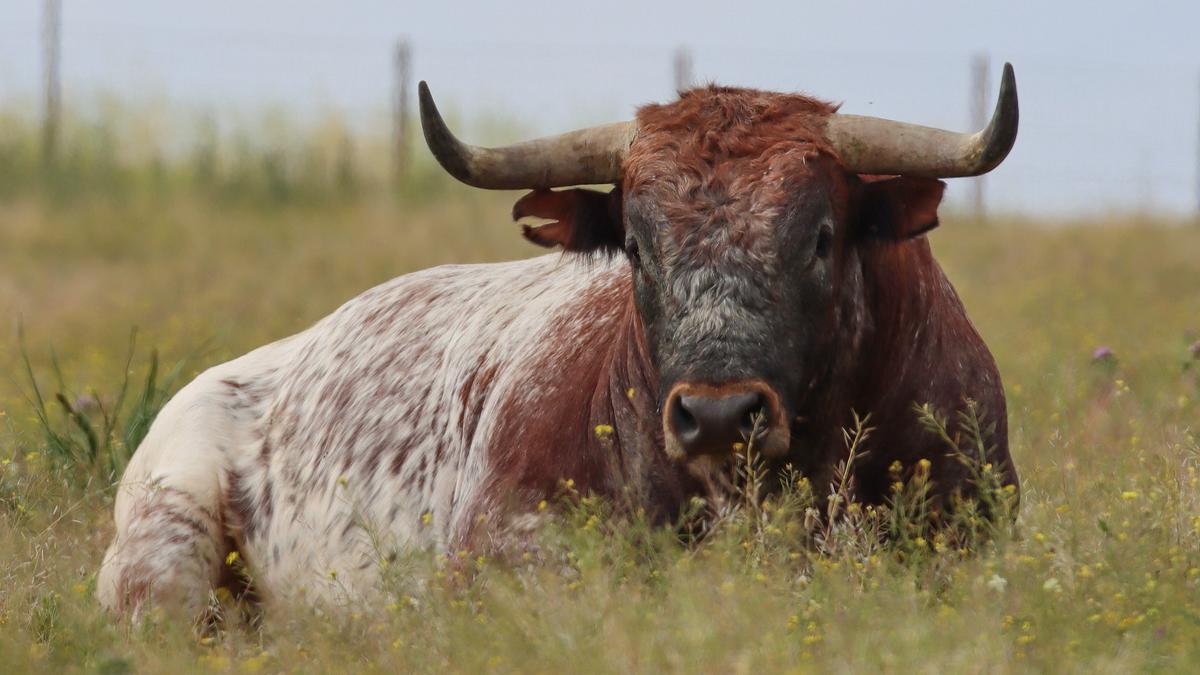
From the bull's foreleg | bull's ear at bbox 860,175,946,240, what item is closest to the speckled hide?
the bull's foreleg

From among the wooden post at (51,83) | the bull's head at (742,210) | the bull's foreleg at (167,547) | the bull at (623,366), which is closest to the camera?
the bull's head at (742,210)

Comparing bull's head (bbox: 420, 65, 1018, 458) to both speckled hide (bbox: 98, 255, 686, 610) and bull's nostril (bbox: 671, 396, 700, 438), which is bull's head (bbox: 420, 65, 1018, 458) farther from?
speckled hide (bbox: 98, 255, 686, 610)

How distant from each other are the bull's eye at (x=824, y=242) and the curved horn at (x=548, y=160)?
778 mm

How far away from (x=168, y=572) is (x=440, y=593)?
2.10 m

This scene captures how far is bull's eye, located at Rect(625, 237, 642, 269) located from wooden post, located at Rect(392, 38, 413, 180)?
17.6 meters

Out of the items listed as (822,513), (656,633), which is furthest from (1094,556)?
(656,633)

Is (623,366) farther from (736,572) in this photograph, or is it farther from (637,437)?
(736,572)

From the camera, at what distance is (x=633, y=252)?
5.52 meters

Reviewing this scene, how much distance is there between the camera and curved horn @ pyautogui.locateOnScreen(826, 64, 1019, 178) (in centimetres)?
544

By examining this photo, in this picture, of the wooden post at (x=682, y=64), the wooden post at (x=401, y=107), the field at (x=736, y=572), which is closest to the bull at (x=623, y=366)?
the field at (x=736, y=572)

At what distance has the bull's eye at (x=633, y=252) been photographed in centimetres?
547

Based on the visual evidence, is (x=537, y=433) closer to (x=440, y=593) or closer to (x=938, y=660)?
(x=440, y=593)

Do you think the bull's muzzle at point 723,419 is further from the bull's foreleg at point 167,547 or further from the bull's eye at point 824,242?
the bull's foreleg at point 167,547

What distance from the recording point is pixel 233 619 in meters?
5.78
